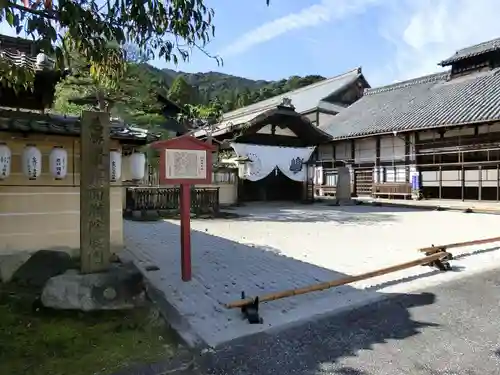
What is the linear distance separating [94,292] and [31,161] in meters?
2.46

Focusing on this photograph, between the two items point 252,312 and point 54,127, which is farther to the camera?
point 54,127

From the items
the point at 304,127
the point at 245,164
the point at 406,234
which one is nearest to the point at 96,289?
the point at 406,234

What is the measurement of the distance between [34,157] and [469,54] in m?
25.7

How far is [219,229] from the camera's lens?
11062 millimetres

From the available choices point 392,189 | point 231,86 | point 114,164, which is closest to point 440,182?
point 392,189

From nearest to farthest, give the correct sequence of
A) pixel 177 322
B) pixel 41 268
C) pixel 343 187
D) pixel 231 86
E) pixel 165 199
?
pixel 177 322
pixel 41 268
pixel 165 199
pixel 343 187
pixel 231 86

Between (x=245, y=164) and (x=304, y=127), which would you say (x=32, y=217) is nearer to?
(x=245, y=164)

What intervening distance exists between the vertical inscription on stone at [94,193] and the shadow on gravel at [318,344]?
1972 millimetres

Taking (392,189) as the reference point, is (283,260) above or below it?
below

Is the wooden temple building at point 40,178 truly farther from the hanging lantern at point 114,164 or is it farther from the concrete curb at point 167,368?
the concrete curb at point 167,368

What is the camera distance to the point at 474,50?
936 inches

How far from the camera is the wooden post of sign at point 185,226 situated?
5.41 meters

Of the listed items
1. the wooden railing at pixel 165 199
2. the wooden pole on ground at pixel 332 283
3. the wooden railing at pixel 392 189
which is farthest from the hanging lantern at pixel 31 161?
the wooden railing at pixel 392 189

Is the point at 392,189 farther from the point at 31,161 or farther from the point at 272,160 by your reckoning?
the point at 31,161
